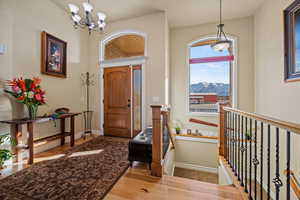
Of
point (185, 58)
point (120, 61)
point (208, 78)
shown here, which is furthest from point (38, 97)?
point (208, 78)

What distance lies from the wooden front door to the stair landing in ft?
6.13

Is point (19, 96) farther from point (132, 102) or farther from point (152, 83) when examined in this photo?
point (152, 83)

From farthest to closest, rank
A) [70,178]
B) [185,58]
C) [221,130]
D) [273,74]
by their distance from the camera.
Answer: [185,58] → [273,74] → [221,130] → [70,178]

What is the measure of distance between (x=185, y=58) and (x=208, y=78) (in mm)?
970

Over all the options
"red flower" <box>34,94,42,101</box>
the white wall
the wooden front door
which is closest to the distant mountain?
the white wall

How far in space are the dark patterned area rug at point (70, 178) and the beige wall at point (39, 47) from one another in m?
0.99

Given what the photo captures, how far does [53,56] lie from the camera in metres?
2.98

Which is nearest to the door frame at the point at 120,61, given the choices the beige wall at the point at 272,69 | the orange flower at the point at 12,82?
the orange flower at the point at 12,82

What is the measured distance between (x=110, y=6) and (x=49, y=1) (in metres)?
1.33

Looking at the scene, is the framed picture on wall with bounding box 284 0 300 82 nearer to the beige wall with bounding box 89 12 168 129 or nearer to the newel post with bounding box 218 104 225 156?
the newel post with bounding box 218 104 225 156

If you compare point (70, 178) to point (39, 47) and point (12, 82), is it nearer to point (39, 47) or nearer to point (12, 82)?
point (12, 82)

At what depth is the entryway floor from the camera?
3283 mm

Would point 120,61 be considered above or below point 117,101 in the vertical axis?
above

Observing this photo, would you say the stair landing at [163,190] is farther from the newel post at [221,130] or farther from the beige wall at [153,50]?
the beige wall at [153,50]
